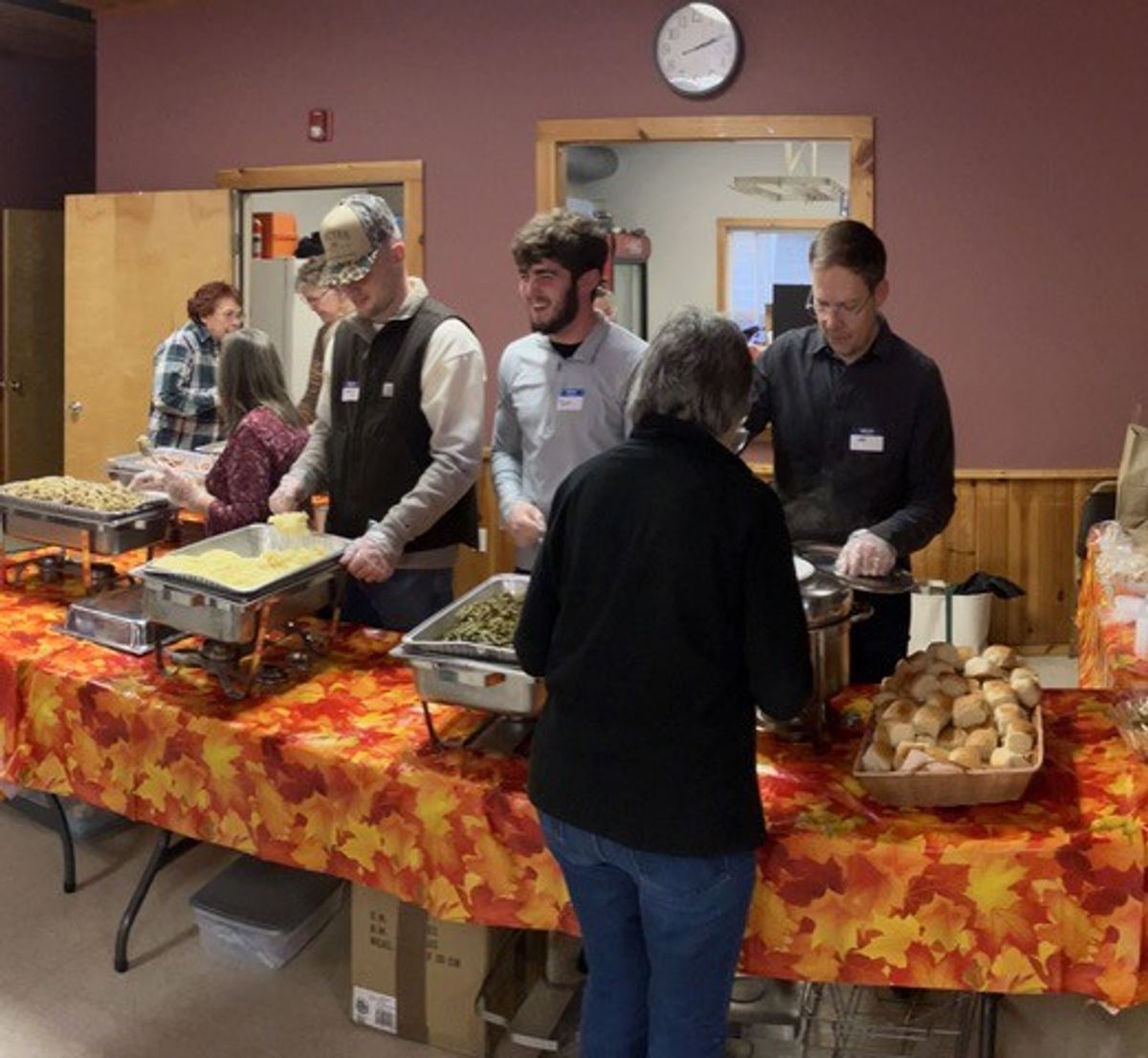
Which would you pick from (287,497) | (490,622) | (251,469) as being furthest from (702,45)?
(490,622)

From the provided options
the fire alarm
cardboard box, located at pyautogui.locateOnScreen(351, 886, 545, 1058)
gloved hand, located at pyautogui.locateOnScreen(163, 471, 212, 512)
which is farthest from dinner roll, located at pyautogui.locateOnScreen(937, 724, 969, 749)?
the fire alarm

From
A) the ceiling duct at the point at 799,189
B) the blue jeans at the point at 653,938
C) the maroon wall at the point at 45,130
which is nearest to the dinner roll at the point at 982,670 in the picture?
the blue jeans at the point at 653,938

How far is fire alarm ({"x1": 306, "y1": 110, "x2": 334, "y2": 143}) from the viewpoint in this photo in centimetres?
569

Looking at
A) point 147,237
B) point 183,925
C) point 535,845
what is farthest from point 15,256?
point 535,845

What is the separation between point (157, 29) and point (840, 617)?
5.18 m

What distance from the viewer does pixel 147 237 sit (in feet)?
19.7

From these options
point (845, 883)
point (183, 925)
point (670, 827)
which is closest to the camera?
point (670, 827)

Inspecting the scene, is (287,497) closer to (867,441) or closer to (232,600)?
(232,600)

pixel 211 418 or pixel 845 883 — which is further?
pixel 211 418

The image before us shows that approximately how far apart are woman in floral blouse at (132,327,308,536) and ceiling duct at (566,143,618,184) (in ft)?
14.8

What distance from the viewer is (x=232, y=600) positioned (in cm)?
232

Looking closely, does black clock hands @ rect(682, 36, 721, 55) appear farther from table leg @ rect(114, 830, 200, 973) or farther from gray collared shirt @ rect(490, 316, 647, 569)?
table leg @ rect(114, 830, 200, 973)

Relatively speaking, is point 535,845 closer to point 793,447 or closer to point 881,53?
point 793,447

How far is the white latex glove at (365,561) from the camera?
2.56 meters
